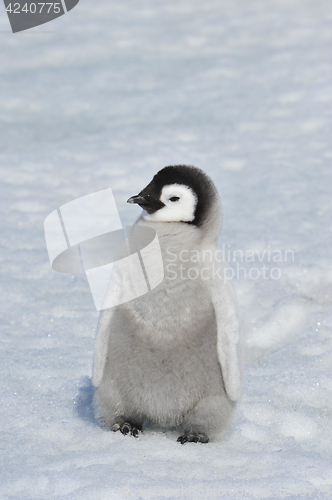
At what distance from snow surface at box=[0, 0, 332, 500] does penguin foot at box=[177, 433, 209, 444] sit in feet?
0.11

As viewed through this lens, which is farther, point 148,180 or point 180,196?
point 148,180

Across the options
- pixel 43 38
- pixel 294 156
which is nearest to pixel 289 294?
pixel 294 156

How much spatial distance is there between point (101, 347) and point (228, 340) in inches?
17.9

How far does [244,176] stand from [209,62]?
2.40 m

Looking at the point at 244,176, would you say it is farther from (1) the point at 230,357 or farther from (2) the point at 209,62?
(1) the point at 230,357

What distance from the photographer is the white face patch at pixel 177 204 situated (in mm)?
1831

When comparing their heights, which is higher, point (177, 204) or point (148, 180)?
point (177, 204)

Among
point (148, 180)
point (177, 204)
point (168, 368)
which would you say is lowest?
point (148, 180)

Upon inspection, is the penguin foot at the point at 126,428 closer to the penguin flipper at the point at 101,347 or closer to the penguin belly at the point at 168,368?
the penguin belly at the point at 168,368

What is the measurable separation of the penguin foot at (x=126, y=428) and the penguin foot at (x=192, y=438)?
15cm

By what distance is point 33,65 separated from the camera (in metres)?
6.35

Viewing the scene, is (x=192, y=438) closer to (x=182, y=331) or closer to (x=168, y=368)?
(x=168, y=368)

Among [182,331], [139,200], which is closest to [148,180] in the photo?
[139,200]

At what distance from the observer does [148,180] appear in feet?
14.6
